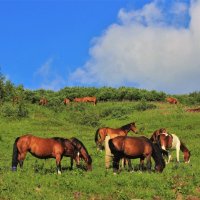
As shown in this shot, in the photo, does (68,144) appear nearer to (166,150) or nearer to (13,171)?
(13,171)

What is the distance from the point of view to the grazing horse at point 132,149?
17609 millimetres

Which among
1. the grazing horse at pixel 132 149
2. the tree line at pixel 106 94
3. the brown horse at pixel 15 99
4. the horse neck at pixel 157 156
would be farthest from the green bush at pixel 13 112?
the horse neck at pixel 157 156

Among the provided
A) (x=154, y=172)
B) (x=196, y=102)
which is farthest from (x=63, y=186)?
(x=196, y=102)

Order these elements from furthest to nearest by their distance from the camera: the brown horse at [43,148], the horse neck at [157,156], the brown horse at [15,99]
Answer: the brown horse at [15,99] < the horse neck at [157,156] < the brown horse at [43,148]

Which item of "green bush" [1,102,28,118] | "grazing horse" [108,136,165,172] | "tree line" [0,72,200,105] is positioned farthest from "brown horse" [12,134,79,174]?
"tree line" [0,72,200,105]

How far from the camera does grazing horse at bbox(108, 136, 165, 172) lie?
1761 cm

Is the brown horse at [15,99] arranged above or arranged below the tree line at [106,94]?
below

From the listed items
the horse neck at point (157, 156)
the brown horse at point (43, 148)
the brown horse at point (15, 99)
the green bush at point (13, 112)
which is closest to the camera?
the brown horse at point (43, 148)

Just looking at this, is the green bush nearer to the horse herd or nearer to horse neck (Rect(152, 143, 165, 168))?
the horse herd

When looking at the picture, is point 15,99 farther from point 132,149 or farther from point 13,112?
point 132,149

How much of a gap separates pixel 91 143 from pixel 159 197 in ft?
59.8

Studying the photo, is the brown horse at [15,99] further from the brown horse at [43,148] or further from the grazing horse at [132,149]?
the grazing horse at [132,149]

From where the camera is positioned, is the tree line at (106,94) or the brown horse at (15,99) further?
the tree line at (106,94)

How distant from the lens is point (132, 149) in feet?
58.0
